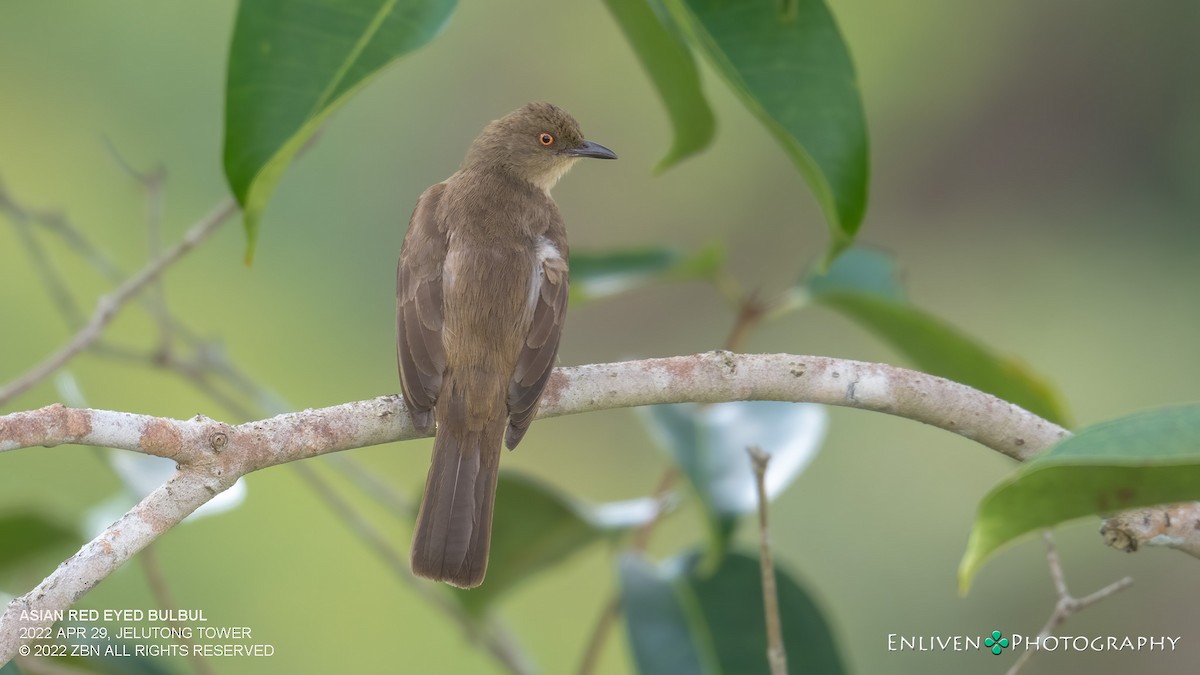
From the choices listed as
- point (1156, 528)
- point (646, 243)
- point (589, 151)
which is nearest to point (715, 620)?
point (1156, 528)

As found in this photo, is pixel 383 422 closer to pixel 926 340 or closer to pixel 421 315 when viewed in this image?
Result: pixel 421 315

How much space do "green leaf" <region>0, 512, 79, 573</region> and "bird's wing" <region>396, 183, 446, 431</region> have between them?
132 centimetres

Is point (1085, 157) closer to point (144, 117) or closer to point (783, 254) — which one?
point (783, 254)

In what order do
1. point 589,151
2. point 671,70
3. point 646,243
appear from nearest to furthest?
1. point 671,70
2. point 589,151
3. point 646,243

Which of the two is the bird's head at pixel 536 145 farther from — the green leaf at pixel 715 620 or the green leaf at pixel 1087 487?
the green leaf at pixel 1087 487

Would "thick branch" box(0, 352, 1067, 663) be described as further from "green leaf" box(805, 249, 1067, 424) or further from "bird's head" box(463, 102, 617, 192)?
"bird's head" box(463, 102, 617, 192)

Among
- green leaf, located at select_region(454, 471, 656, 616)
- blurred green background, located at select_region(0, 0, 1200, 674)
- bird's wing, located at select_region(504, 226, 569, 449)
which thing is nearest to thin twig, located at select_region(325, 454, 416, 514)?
green leaf, located at select_region(454, 471, 656, 616)

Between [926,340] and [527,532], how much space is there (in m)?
1.37

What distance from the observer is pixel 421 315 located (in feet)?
11.3

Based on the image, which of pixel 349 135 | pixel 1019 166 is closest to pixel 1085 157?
pixel 1019 166

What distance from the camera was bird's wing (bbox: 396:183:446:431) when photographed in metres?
3.16

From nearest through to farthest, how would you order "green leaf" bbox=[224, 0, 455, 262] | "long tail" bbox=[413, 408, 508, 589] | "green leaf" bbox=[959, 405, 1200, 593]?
"green leaf" bbox=[959, 405, 1200, 593] → "green leaf" bbox=[224, 0, 455, 262] → "long tail" bbox=[413, 408, 508, 589]

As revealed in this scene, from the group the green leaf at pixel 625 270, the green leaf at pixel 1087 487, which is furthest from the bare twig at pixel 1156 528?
the green leaf at pixel 625 270

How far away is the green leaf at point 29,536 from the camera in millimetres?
3807
